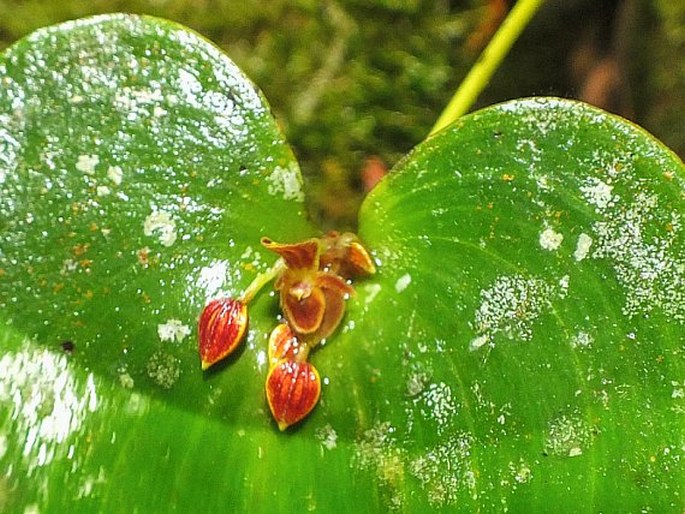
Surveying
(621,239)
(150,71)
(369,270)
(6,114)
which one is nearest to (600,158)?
(621,239)

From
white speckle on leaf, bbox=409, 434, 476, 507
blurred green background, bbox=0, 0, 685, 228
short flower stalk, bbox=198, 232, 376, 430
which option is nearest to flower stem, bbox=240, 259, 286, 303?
short flower stalk, bbox=198, 232, 376, 430

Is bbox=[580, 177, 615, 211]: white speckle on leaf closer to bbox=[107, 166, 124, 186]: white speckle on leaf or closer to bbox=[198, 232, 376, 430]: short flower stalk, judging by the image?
bbox=[198, 232, 376, 430]: short flower stalk

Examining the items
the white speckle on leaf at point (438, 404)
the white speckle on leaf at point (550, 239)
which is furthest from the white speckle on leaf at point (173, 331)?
the white speckle on leaf at point (550, 239)

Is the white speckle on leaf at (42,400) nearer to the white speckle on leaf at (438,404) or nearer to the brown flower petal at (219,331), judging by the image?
the brown flower petal at (219,331)

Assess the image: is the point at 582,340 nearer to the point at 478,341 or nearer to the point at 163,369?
the point at 478,341

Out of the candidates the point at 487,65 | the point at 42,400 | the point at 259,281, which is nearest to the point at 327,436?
the point at 259,281

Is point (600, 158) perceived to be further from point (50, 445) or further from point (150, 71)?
point (50, 445)
